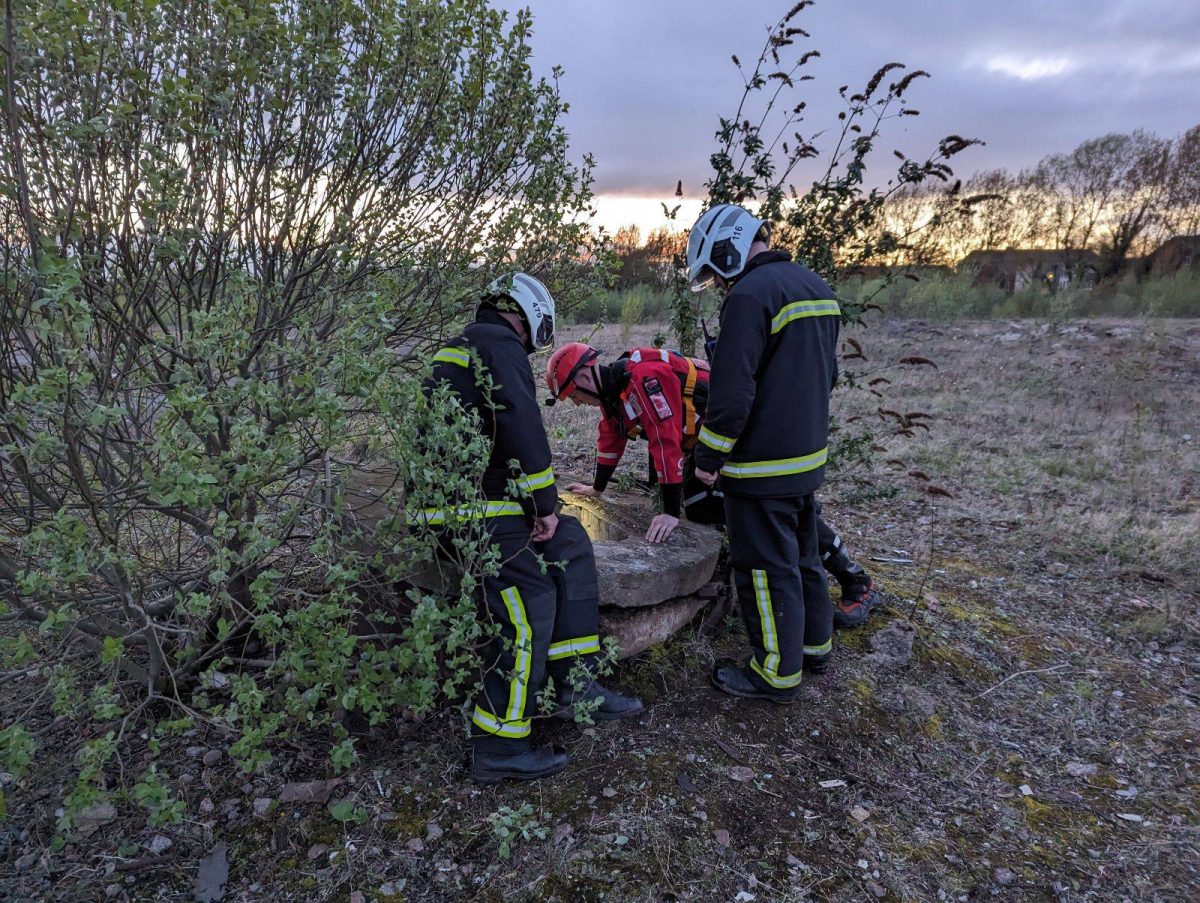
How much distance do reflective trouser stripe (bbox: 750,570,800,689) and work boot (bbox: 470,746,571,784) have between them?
3.63 ft

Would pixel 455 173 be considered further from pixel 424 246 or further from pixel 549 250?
pixel 549 250

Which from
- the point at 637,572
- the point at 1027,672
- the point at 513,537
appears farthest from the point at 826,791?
the point at 1027,672

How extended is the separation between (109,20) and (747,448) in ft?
9.50

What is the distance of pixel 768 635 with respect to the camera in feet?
11.1

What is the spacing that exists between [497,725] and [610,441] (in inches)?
75.6

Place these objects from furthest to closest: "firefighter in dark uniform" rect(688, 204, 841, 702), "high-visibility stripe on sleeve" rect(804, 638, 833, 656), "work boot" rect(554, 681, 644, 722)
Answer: "high-visibility stripe on sleeve" rect(804, 638, 833, 656), "work boot" rect(554, 681, 644, 722), "firefighter in dark uniform" rect(688, 204, 841, 702)

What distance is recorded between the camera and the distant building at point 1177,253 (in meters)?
21.1

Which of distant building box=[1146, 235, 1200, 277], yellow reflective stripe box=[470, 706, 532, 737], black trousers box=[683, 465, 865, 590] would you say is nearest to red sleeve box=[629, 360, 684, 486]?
black trousers box=[683, 465, 865, 590]

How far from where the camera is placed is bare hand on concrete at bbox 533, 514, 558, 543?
3.10 meters

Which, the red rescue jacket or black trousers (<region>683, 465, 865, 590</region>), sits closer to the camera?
the red rescue jacket

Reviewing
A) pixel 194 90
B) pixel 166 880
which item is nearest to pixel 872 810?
pixel 166 880

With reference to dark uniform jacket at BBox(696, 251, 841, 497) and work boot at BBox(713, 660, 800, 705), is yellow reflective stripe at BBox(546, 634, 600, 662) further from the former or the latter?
dark uniform jacket at BBox(696, 251, 841, 497)

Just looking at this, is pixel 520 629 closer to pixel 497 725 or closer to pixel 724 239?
pixel 497 725

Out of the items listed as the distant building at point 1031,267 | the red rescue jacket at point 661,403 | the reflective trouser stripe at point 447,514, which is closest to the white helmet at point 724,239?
the red rescue jacket at point 661,403
